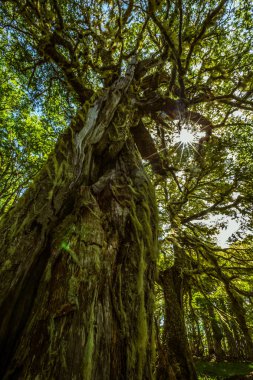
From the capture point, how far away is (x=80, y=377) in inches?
33.5

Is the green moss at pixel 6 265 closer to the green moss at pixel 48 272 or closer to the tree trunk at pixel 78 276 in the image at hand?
the tree trunk at pixel 78 276

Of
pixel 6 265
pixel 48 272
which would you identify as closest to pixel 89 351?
pixel 48 272

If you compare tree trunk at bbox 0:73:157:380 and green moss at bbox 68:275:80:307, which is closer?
tree trunk at bbox 0:73:157:380

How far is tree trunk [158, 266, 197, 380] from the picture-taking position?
425 centimetres

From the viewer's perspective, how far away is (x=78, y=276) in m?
1.14

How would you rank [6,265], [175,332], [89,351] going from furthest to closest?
[175,332] → [6,265] → [89,351]

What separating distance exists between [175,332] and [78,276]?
485cm

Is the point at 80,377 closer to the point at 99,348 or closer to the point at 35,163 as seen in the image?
the point at 99,348

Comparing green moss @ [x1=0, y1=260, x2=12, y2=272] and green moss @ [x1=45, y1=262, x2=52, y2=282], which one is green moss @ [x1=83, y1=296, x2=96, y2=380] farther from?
green moss @ [x1=0, y1=260, x2=12, y2=272]

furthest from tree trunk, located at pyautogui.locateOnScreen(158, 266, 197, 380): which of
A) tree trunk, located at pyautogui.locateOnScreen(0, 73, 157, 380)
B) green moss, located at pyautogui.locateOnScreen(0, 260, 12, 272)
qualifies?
green moss, located at pyautogui.locateOnScreen(0, 260, 12, 272)

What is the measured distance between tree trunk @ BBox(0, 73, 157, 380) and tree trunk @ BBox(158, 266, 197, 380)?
3.37 meters

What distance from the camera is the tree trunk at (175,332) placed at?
4246mm

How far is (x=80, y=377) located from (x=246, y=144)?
18.3 ft

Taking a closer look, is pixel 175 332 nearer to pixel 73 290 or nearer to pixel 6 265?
pixel 73 290
